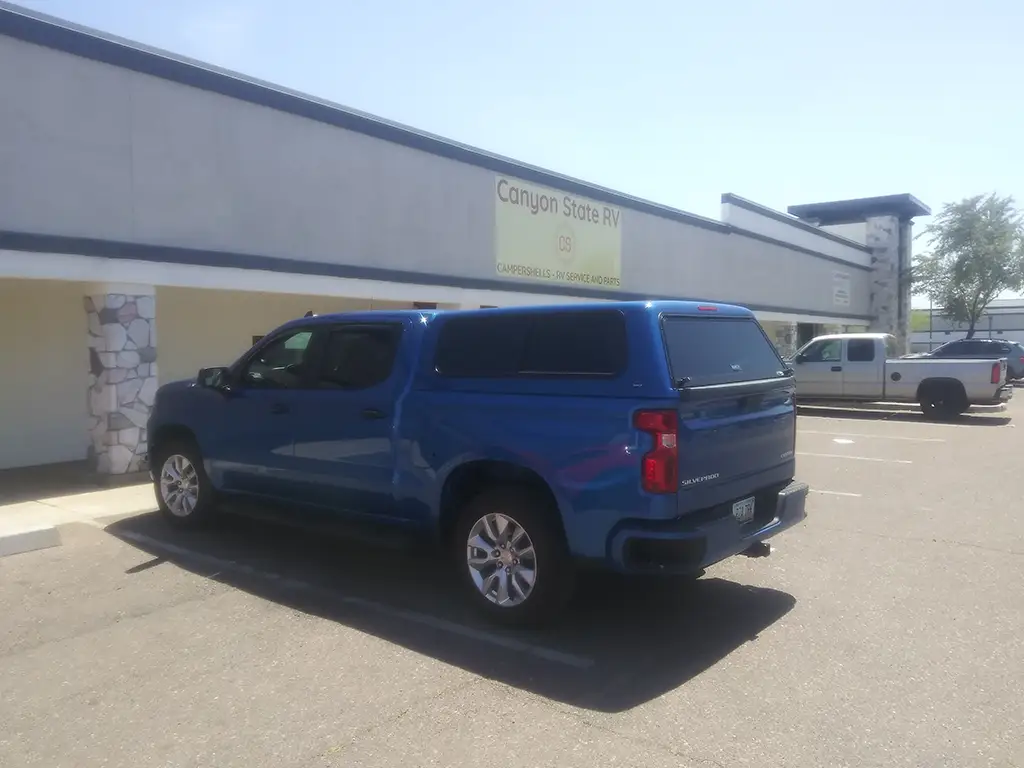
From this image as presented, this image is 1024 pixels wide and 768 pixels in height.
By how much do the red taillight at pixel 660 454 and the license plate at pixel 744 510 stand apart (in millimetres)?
806

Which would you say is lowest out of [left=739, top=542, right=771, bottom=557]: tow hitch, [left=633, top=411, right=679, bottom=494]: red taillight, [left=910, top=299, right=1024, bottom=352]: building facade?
[left=739, top=542, right=771, bottom=557]: tow hitch

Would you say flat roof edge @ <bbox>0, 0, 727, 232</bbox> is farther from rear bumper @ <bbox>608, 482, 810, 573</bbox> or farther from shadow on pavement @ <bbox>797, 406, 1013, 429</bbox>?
rear bumper @ <bbox>608, 482, 810, 573</bbox>

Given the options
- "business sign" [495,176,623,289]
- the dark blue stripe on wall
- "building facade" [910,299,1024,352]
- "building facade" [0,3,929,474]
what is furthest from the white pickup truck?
"building facade" [910,299,1024,352]

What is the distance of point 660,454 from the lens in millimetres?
5004

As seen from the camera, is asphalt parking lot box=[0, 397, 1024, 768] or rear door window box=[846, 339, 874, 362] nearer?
asphalt parking lot box=[0, 397, 1024, 768]

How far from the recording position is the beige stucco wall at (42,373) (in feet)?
38.4

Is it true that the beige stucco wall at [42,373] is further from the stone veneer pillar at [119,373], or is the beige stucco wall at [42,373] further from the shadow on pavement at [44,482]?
the stone veneer pillar at [119,373]

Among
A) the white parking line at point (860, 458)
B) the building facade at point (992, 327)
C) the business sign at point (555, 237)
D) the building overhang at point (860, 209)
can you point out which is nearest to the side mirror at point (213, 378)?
the white parking line at point (860, 458)

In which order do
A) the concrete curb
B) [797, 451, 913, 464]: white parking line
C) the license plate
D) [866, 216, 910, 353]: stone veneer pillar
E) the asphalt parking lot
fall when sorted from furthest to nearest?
[866, 216, 910, 353]: stone veneer pillar → [797, 451, 913, 464]: white parking line → the concrete curb → the license plate → the asphalt parking lot

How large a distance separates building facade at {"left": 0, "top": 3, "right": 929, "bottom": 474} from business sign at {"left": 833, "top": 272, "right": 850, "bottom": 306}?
780 inches

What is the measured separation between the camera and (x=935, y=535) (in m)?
8.19

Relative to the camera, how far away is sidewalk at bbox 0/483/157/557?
7.61 metres

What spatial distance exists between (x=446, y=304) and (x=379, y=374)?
31.7ft

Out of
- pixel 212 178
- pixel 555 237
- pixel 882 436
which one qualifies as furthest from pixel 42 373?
pixel 882 436
